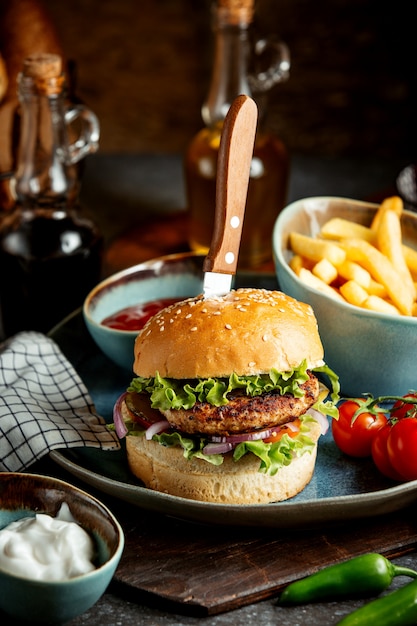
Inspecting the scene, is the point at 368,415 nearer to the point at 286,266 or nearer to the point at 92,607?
the point at 286,266

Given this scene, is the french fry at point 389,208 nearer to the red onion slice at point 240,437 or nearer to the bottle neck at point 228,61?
the bottle neck at point 228,61

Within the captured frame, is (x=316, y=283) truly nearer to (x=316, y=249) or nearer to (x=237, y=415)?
(x=316, y=249)

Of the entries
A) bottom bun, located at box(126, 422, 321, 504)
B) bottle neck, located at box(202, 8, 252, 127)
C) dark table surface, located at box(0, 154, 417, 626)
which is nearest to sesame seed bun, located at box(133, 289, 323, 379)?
bottom bun, located at box(126, 422, 321, 504)

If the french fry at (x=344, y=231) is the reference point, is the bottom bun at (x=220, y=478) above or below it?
below

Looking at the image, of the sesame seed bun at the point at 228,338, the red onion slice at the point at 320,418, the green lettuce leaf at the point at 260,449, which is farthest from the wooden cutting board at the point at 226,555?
the sesame seed bun at the point at 228,338

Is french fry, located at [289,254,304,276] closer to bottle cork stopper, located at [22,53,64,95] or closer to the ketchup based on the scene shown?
the ketchup
